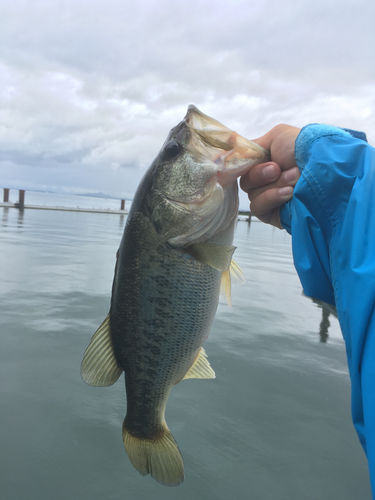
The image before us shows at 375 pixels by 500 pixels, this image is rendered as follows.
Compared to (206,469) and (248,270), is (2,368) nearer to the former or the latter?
(206,469)

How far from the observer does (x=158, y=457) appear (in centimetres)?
162

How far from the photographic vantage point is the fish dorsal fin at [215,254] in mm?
1533

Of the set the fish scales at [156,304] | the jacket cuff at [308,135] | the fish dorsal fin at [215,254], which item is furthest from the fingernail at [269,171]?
the fish scales at [156,304]

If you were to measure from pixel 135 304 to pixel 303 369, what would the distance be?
362 centimetres

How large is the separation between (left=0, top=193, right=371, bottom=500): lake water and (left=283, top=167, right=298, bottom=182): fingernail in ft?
7.60

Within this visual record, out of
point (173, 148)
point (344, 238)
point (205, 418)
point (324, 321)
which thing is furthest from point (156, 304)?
point (324, 321)

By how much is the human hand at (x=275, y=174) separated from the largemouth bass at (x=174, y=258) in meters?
0.09

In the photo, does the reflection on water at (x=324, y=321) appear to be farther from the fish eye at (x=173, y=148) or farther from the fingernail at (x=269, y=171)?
the fish eye at (x=173, y=148)

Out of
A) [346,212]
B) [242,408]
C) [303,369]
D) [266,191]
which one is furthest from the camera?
[303,369]

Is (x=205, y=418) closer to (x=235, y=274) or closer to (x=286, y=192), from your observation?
(x=235, y=274)

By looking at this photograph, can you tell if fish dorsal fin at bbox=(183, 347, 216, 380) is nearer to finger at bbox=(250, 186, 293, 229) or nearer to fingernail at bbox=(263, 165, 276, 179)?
finger at bbox=(250, 186, 293, 229)

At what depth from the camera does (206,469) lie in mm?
2721

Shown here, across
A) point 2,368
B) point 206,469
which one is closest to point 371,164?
point 206,469

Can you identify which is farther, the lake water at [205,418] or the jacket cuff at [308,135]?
the lake water at [205,418]
